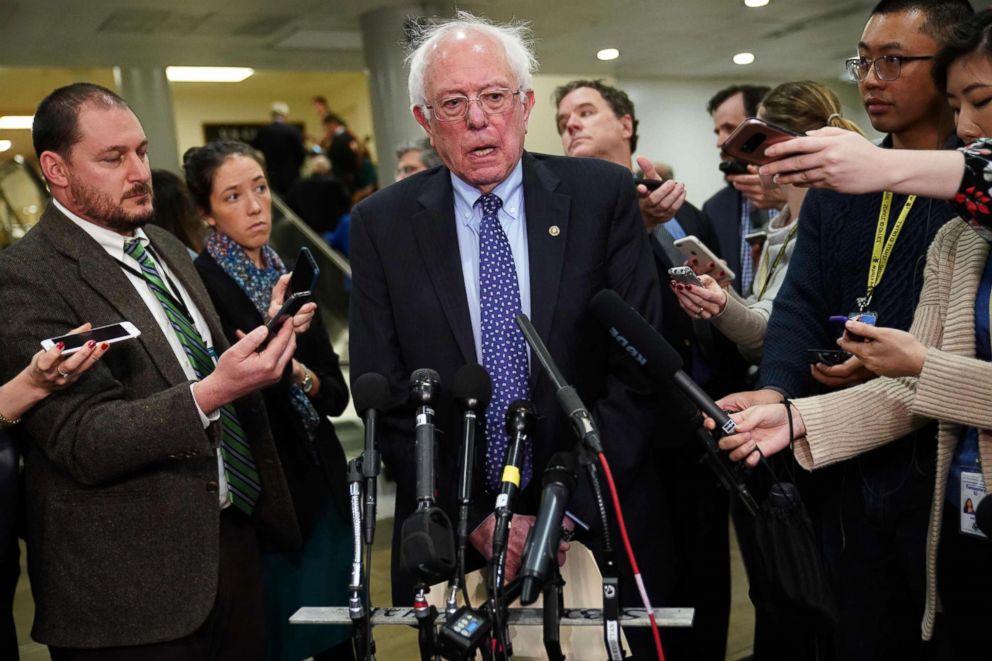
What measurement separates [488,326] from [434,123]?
472mm

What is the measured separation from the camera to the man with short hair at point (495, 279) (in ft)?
6.82

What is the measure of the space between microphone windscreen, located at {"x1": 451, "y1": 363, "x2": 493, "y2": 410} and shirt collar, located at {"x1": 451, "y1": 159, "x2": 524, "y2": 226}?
25.8 inches

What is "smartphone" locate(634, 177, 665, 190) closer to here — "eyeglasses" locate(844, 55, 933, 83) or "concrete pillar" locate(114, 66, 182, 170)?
"eyeglasses" locate(844, 55, 933, 83)

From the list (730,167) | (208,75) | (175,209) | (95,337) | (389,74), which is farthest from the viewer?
(208,75)

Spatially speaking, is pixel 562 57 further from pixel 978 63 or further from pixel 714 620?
pixel 978 63

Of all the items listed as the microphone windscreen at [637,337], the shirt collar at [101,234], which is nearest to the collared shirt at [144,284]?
the shirt collar at [101,234]

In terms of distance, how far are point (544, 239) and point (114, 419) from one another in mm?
1037

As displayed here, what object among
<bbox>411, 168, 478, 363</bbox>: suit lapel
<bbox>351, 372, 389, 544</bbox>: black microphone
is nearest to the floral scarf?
<bbox>411, 168, 478, 363</bbox>: suit lapel

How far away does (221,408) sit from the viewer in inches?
Result: 99.7

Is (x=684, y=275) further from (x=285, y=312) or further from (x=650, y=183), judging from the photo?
(x=285, y=312)

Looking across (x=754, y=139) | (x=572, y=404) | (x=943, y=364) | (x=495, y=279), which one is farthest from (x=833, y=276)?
(x=572, y=404)

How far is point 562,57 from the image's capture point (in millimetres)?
10484

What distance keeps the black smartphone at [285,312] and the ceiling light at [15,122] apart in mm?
15166

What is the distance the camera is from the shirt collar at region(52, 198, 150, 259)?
2.29 metres
